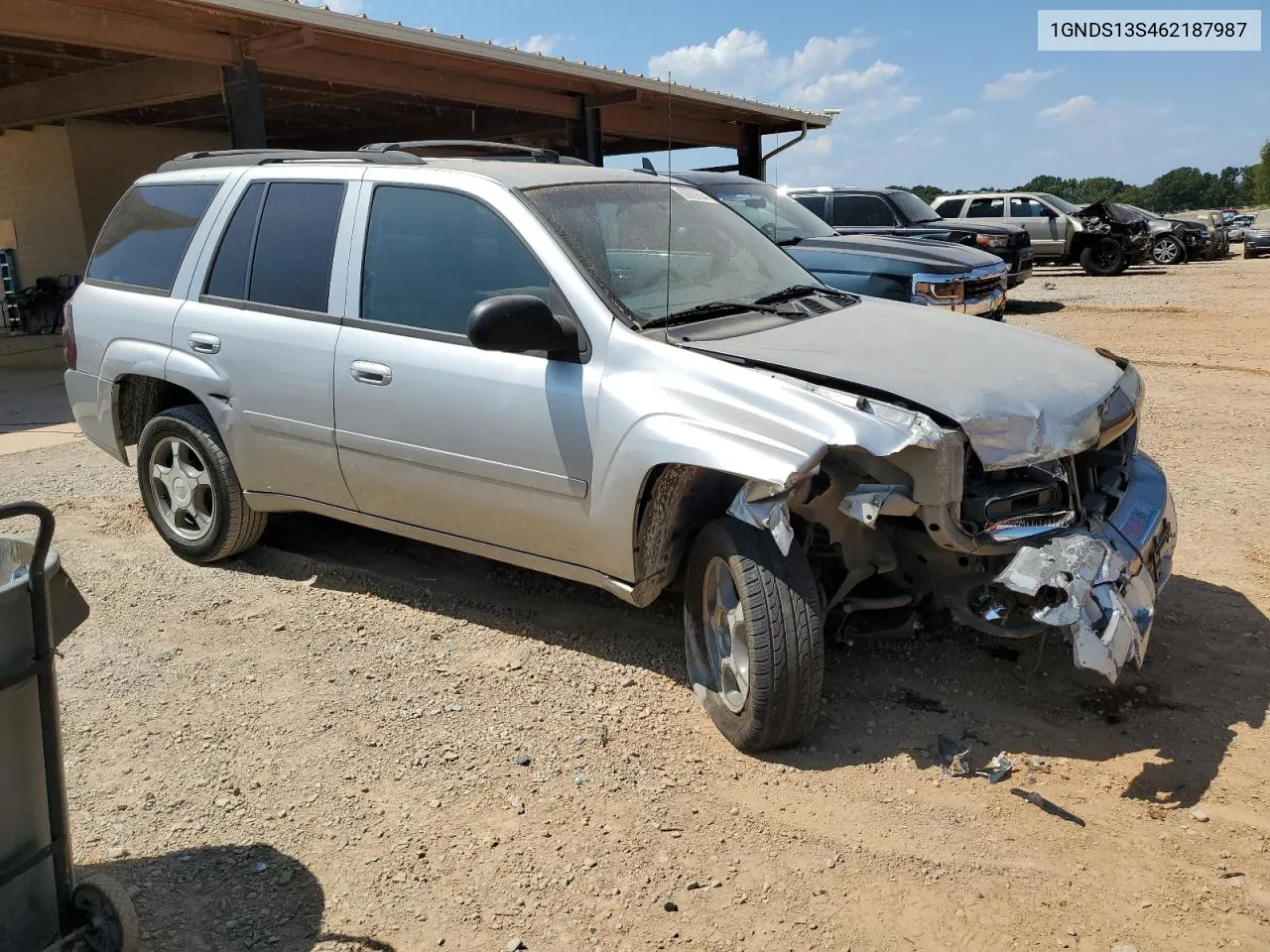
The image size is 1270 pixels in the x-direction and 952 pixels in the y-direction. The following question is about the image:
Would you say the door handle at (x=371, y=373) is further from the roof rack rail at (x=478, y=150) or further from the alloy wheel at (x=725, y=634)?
the alloy wheel at (x=725, y=634)

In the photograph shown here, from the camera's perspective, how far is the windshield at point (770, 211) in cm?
957

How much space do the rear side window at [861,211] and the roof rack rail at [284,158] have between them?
10028 mm

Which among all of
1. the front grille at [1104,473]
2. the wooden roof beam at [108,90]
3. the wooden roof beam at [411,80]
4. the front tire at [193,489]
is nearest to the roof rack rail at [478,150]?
the front tire at [193,489]

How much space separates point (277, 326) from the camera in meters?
4.58

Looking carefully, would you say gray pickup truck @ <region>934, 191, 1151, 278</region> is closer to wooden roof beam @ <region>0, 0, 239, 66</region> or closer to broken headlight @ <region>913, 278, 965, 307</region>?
broken headlight @ <region>913, 278, 965, 307</region>

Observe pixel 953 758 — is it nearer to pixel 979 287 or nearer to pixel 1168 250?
pixel 979 287

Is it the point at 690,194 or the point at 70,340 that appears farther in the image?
the point at 70,340

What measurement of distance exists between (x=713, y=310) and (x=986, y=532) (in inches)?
52.1

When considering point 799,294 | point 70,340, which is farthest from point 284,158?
point 799,294

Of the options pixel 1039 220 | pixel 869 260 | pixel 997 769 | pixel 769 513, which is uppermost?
pixel 1039 220

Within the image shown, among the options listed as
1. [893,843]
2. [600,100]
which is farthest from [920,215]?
[893,843]

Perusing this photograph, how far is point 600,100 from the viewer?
52.1ft

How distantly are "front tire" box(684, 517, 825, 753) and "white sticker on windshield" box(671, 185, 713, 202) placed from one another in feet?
6.07

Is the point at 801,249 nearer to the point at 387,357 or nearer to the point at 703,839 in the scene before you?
the point at 387,357
